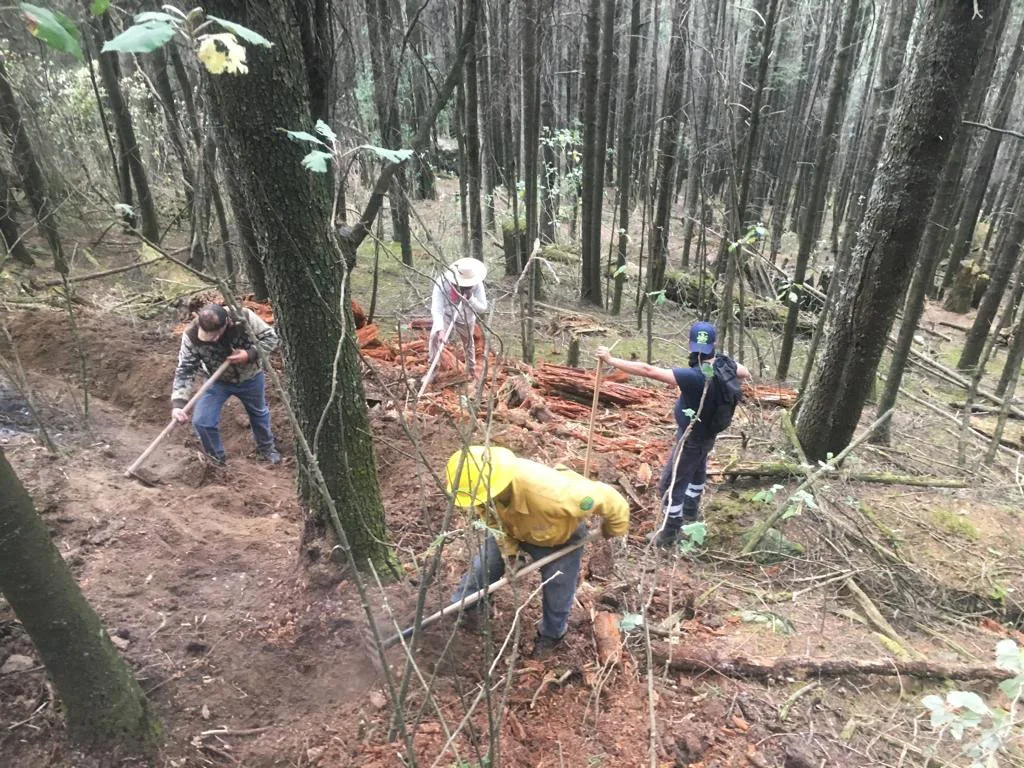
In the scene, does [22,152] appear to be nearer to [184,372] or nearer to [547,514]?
[184,372]

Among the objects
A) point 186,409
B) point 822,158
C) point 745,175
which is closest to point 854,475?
point 745,175

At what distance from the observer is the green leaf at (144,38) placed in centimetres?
92

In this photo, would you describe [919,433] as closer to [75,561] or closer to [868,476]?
[868,476]

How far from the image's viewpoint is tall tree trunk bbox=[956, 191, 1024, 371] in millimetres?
9133

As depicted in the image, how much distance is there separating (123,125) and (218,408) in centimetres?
710

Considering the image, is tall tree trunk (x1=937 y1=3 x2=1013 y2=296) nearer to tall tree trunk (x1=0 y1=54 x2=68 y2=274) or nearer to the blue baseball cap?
the blue baseball cap

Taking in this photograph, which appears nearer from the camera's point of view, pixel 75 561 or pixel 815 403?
pixel 75 561

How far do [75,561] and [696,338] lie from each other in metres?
4.10

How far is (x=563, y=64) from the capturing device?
19719 millimetres

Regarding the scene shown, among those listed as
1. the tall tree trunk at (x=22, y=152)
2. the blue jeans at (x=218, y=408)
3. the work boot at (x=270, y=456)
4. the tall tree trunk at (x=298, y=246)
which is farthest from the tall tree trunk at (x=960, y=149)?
the tall tree trunk at (x=22, y=152)

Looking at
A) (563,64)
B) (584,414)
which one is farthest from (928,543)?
(563,64)

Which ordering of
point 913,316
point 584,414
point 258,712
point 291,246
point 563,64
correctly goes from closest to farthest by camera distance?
point 291,246, point 258,712, point 913,316, point 584,414, point 563,64

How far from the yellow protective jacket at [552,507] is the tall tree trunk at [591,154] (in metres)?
9.09

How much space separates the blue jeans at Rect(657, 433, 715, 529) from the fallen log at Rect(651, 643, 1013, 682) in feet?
4.18
